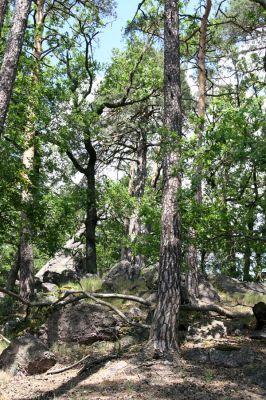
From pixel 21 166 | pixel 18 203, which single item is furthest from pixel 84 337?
pixel 21 166

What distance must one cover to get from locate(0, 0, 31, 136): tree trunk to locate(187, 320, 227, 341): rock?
580 centimetres

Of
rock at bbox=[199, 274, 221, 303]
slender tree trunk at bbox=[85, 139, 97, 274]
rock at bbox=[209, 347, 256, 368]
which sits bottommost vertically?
rock at bbox=[209, 347, 256, 368]

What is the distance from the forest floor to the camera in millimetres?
5902

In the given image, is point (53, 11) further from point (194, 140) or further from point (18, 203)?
point (194, 140)

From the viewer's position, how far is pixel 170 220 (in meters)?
7.95

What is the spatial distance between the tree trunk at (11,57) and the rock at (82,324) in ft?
15.4

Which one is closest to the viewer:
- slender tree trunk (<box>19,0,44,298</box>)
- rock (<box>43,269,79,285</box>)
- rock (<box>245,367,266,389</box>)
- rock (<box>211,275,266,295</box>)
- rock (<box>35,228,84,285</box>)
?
rock (<box>245,367,266,389</box>)

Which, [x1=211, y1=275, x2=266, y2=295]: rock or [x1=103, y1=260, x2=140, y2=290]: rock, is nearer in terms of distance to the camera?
[x1=211, y1=275, x2=266, y2=295]: rock

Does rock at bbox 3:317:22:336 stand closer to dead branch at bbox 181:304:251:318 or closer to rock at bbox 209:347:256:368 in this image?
dead branch at bbox 181:304:251:318

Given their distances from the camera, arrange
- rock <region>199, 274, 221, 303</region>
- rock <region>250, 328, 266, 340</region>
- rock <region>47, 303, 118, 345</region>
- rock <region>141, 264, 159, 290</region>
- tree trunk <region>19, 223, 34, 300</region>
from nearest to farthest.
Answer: rock <region>250, 328, 266, 340</region>
rock <region>47, 303, 118, 345</region>
rock <region>199, 274, 221, 303</region>
tree trunk <region>19, 223, 34, 300</region>
rock <region>141, 264, 159, 290</region>

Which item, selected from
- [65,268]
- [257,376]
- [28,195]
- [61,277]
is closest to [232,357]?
[257,376]

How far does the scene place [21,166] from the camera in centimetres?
1065

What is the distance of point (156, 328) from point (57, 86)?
33.5ft

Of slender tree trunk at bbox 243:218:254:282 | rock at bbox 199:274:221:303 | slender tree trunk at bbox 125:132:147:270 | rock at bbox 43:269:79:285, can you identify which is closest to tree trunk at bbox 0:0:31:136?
slender tree trunk at bbox 243:218:254:282
